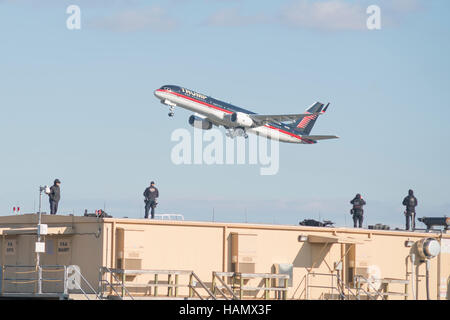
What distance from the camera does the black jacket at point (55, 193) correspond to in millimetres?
32406

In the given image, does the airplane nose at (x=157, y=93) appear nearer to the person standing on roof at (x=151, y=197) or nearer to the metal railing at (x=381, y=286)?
the person standing on roof at (x=151, y=197)

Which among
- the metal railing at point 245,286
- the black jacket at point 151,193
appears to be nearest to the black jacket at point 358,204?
the metal railing at point 245,286

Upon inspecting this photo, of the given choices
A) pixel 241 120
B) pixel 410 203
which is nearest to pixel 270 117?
pixel 241 120

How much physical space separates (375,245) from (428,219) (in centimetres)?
362

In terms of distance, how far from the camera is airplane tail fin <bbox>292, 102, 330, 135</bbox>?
277 ft

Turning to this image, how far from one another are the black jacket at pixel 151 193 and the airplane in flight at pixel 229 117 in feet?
110

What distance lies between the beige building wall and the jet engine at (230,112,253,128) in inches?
1481

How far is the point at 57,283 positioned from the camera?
30.1m

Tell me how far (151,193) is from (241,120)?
38.8m

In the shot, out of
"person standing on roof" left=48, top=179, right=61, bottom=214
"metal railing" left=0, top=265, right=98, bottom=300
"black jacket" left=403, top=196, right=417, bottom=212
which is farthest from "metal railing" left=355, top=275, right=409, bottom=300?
"person standing on roof" left=48, top=179, right=61, bottom=214

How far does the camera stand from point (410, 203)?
38156 mm

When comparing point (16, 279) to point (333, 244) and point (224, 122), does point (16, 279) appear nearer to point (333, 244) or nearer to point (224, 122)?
point (333, 244)

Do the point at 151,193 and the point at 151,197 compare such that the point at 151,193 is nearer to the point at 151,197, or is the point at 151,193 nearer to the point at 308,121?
the point at 151,197
